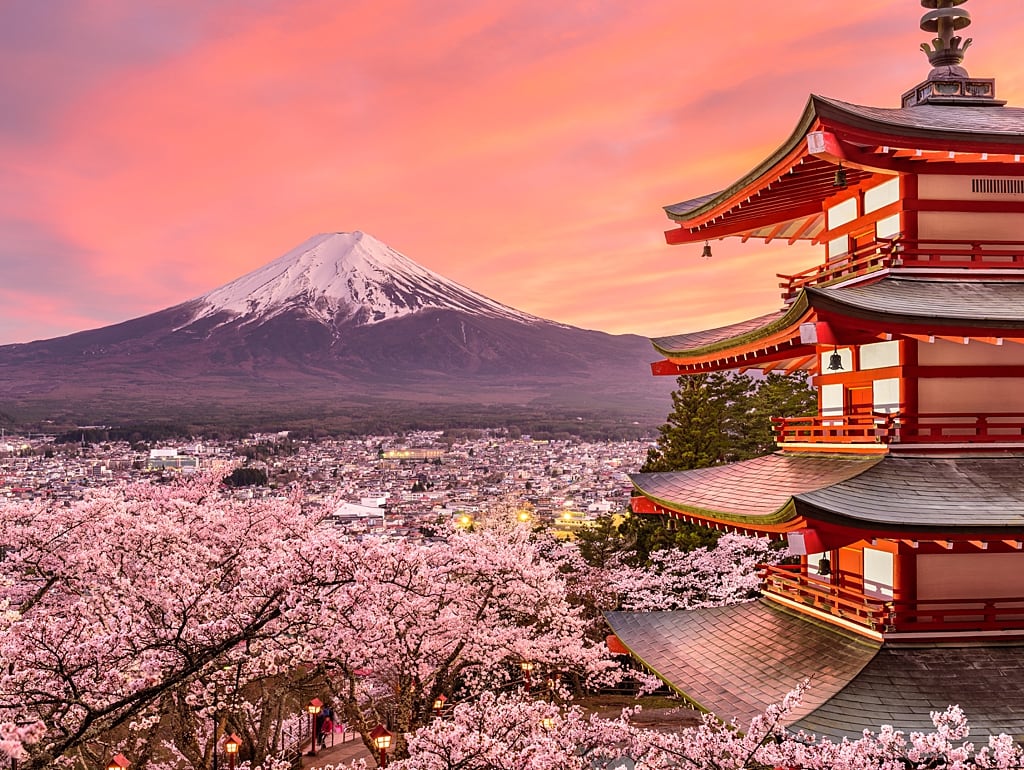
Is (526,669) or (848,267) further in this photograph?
(526,669)

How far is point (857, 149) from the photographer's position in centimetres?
955

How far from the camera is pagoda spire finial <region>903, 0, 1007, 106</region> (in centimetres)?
1138

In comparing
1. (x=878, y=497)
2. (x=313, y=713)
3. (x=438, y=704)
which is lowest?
(x=313, y=713)

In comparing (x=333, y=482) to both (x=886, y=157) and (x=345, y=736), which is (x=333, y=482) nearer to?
(x=345, y=736)

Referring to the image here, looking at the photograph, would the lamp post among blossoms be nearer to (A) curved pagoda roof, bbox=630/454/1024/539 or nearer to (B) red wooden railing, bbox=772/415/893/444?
(A) curved pagoda roof, bbox=630/454/1024/539

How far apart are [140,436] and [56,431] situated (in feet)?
30.6

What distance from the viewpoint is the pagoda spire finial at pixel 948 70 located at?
11375 millimetres

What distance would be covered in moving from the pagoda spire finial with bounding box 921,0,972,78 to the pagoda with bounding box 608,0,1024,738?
3cm

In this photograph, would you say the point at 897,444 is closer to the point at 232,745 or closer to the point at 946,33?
the point at 946,33

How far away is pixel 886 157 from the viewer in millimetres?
9734

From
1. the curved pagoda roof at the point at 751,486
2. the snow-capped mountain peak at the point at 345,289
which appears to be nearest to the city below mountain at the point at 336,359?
the snow-capped mountain peak at the point at 345,289

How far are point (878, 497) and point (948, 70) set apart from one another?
22.2 feet

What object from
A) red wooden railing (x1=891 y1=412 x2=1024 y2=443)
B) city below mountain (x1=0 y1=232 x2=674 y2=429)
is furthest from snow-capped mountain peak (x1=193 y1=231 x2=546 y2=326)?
red wooden railing (x1=891 y1=412 x2=1024 y2=443)

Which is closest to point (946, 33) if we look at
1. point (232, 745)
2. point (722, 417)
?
point (232, 745)
